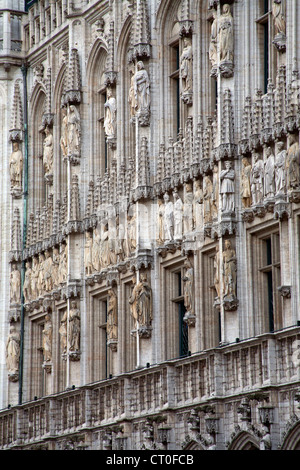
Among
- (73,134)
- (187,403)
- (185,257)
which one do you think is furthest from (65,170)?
(187,403)

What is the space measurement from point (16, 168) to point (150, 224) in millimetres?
11792

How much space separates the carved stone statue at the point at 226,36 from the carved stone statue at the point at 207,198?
141 inches

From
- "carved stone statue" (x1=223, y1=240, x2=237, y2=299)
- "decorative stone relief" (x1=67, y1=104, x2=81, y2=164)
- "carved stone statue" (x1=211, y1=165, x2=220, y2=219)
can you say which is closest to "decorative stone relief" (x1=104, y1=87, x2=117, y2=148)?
"decorative stone relief" (x1=67, y1=104, x2=81, y2=164)

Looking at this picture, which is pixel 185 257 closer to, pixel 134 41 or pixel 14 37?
pixel 134 41

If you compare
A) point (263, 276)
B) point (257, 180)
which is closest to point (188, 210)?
point (257, 180)

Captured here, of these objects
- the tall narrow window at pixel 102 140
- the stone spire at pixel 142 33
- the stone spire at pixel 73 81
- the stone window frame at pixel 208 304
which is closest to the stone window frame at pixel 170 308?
the stone window frame at pixel 208 304

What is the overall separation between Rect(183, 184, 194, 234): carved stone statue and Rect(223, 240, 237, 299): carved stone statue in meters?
2.88

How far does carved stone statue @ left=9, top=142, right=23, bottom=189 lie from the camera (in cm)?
5506

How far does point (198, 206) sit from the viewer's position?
138 feet

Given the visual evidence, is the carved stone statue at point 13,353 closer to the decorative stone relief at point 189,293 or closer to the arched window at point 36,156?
the arched window at point 36,156

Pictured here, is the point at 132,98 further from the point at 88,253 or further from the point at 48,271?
the point at 48,271

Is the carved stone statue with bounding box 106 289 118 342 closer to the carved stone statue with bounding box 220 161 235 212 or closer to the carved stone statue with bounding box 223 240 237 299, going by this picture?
the carved stone statue with bounding box 223 240 237 299

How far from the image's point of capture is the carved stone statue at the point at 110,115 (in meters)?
48.3

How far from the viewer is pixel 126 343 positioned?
151ft
